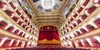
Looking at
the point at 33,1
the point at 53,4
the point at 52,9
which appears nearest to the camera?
the point at 33,1

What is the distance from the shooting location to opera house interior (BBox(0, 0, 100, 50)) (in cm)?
1266

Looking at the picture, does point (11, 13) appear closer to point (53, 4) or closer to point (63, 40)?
point (53, 4)

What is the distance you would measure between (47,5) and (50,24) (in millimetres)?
7258

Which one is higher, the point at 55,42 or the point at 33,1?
the point at 33,1

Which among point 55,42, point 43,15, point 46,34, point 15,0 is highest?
point 43,15

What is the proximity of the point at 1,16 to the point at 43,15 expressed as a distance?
14954 mm

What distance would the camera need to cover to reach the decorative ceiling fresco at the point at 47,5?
2216 centimetres

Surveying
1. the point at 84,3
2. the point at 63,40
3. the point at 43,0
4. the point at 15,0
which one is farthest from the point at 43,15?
the point at 84,3

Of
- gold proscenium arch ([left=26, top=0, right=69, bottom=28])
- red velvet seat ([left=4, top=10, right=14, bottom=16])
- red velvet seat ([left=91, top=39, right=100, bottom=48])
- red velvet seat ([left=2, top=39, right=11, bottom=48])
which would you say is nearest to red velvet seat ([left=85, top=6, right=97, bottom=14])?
red velvet seat ([left=91, top=39, right=100, bottom=48])

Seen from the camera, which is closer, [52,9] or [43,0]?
[43,0]

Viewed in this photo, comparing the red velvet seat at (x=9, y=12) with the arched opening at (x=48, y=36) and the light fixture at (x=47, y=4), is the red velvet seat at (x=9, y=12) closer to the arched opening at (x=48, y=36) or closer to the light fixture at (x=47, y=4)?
the light fixture at (x=47, y=4)

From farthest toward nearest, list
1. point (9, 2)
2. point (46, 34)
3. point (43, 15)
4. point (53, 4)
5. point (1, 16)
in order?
1. point (46, 34)
2. point (43, 15)
3. point (53, 4)
4. point (9, 2)
5. point (1, 16)

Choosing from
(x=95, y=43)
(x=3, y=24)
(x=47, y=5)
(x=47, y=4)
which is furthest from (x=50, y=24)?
(x=3, y=24)

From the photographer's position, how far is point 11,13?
14.7 metres
